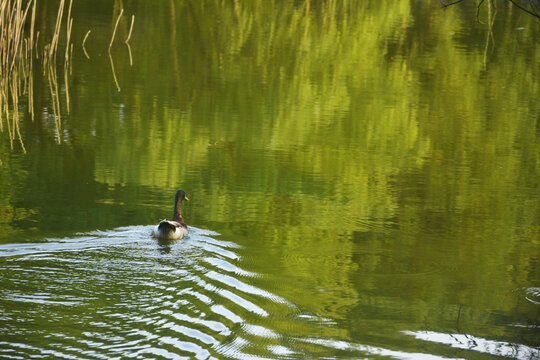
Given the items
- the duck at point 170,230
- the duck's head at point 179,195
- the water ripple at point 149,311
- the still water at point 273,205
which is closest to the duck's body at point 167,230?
the duck at point 170,230

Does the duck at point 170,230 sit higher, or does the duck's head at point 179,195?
the duck's head at point 179,195

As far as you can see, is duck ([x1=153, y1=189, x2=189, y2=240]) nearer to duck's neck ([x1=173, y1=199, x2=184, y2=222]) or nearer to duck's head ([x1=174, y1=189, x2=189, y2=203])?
duck's neck ([x1=173, y1=199, x2=184, y2=222])

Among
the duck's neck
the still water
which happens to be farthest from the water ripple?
the duck's neck

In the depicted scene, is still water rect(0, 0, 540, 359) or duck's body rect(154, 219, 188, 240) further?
duck's body rect(154, 219, 188, 240)

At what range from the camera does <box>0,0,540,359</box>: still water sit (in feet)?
17.5

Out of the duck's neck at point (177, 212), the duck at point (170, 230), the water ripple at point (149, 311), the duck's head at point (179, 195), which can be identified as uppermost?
the duck's head at point (179, 195)

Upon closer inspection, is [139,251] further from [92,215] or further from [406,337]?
[406,337]

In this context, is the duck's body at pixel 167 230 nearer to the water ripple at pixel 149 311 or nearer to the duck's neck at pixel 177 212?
the water ripple at pixel 149 311

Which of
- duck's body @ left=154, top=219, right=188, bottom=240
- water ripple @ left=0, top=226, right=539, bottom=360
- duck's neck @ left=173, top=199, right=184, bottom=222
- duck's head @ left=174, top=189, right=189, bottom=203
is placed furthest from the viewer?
duck's head @ left=174, top=189, right=189, bottom=203

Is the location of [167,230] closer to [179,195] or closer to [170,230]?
[170,230]

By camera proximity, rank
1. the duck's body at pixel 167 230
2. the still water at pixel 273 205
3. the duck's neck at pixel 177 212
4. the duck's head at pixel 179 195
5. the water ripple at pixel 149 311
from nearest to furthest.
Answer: the water ripple at pixel 149 311 → the still water at pixel 273 205 → the duck's body at pixel 167 230 → the duck's neck at pixel 177 212 → the duck's head at pixel 179 195

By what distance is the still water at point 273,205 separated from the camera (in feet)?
17.5

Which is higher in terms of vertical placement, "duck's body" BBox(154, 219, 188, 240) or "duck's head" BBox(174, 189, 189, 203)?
"duck's head" BBox(174, 189, 189, 203)

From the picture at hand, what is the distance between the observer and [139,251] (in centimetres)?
673
